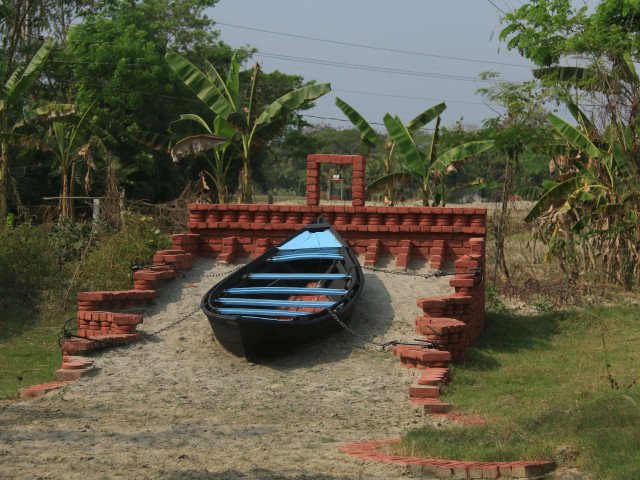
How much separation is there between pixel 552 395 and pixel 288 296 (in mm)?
4479

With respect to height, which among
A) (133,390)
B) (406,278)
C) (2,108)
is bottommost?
(133,390)

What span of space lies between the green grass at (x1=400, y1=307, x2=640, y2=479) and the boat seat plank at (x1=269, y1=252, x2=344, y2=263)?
7.50ft

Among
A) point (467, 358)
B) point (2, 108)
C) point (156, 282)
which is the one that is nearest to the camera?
point (467, 358)

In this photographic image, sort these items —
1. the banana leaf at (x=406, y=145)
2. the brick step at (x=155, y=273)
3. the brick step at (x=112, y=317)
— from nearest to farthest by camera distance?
1. the brick step at (x=112, y=317)
2. the brick step at (x=155, y=273)
3. the banana leaf at (x=406, y=145)

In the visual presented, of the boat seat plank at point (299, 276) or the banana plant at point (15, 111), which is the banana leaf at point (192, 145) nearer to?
the banana plant at point (15, 111)

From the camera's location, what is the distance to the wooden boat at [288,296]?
1210 centimetres

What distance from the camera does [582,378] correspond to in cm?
1156

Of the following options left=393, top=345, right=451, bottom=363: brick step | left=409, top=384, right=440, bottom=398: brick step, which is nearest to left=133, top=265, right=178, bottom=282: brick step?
left=393, top=345, right=451, bottom=363: brick step

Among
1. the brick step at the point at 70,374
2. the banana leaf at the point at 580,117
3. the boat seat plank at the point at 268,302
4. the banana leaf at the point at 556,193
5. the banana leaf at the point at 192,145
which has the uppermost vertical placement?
the banana leaf at the point at 580,117

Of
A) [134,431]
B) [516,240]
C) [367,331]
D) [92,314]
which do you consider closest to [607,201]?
[516,240]

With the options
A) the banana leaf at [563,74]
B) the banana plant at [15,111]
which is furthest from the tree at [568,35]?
the banana plant at [15,111]

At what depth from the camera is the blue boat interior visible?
42.8 feet

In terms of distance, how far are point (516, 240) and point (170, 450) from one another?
820 inches

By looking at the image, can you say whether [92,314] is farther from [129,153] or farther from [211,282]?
[129,153]
